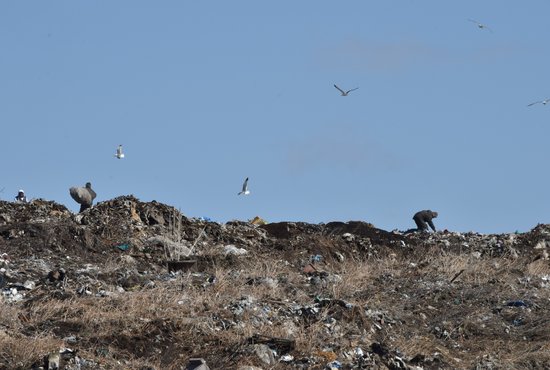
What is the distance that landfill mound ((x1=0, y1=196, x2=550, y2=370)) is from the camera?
977cm

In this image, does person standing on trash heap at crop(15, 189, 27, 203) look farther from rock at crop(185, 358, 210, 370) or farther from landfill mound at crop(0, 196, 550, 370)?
rock at crop(185, 358, 210, 370)

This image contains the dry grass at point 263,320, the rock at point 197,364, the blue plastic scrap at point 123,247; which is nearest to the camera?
the rock at point 197,364

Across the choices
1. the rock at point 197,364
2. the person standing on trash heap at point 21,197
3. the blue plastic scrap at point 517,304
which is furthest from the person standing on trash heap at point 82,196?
the rock at point 197,364

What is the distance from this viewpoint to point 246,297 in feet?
36.8

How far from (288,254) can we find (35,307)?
563 cm

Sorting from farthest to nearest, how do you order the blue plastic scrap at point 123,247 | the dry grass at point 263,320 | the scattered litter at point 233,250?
1. the scattered litter at point 233,250
2. the blue plastic scrap at point 123,247
3. the dry grass at point 263,320

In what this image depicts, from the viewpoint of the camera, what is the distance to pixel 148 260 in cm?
1425

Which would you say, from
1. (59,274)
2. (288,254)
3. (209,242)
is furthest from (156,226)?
(59,274)

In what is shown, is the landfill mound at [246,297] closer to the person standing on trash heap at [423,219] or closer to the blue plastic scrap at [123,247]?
the blue plastic scrap at [123,247]

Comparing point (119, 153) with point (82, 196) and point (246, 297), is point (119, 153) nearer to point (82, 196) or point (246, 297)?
point (82, 196)

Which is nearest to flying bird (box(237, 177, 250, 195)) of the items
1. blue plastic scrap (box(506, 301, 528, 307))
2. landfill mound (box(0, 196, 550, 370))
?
landfill mound (box(0, 196, 550, 370))

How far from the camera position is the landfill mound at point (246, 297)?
9774 millimetres

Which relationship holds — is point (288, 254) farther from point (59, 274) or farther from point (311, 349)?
point (311, 349)

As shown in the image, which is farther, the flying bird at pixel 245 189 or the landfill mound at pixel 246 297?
the flying bird at pixel 245 189
